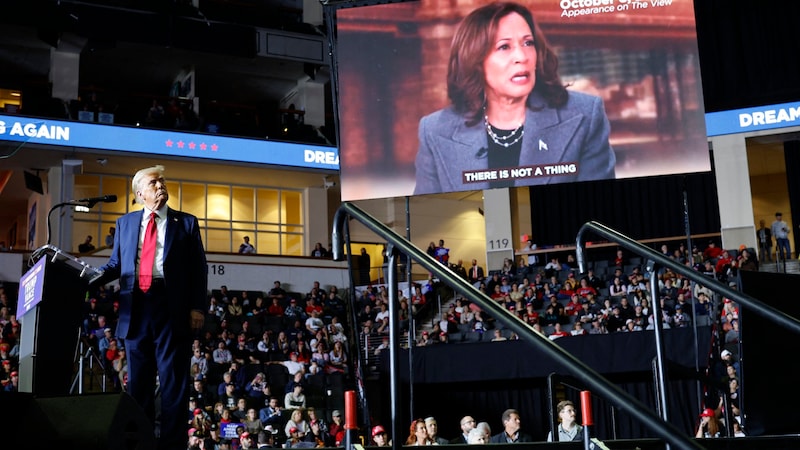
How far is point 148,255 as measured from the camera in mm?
4887

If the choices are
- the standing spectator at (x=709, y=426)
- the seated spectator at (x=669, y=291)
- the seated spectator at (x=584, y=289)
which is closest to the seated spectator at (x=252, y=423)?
the seated spectator at (x=584, y=289)

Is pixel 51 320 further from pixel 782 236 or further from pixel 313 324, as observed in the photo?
pixel 782 236

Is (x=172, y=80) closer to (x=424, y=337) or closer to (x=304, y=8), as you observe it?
(x=304, y=8)

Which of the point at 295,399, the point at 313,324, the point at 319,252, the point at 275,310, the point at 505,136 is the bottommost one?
the point at 295,399

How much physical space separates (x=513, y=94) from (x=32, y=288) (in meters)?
7.57

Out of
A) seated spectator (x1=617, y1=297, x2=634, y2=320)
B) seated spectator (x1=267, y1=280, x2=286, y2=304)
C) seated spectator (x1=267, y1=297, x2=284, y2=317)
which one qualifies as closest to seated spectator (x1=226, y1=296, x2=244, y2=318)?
seated spectator (x1=267, y1=297, x2=284, y2=317)

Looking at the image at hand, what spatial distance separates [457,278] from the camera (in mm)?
3248

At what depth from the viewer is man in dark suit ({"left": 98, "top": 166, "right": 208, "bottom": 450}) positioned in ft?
15.5

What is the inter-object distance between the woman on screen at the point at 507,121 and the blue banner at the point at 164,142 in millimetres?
9176

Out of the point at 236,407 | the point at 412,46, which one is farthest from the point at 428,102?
the point at 236,407

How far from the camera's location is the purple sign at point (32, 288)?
480 centimetres

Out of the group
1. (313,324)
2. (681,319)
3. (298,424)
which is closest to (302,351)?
(313,324)

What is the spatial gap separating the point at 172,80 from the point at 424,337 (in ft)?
41.4

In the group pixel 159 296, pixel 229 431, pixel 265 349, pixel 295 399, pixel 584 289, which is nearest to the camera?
pixel 159 296
